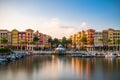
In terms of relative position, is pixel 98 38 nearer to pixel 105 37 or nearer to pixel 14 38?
pixel 105 37

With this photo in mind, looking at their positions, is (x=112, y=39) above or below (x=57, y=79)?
above

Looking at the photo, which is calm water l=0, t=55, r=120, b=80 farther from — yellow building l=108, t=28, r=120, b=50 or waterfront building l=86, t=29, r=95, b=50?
waterfront building l=86, t=29, r=95, b=50

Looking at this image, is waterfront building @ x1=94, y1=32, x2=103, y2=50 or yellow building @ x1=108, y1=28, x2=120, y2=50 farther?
waterfront building @ x1=94, y1=32, x2=103, y2=50

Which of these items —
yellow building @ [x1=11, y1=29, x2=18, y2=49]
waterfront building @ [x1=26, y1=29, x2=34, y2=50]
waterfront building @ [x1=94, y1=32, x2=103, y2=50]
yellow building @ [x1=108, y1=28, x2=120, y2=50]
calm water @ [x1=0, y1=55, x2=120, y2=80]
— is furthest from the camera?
waterfront building @ [x1=26, y1=29, x2=34, y2=50]

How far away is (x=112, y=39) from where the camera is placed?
3135 inches

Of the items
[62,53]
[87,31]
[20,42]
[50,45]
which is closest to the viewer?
[62,53]

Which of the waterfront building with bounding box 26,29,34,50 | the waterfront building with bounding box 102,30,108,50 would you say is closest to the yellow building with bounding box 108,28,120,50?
the waterfront building with bounding box 102,30,108,50

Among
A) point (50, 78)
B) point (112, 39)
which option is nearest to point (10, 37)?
point (112, 39)

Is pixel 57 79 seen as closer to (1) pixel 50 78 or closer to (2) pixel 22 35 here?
(1) pixel 50 78

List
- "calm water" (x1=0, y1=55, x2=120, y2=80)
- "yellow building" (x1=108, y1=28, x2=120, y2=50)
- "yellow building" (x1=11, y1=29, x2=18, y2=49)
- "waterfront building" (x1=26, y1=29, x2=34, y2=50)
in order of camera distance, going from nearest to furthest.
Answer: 1. "calm water" (x1=0, y1=55, x2=120, y2=80)
2. "yellow building" (x1=108, y1=28, x2=120, y2=50)
3. "yellow building" (x1=11, y1=29, x2=18, y2=49)
4. "waterfront building" (x1=26, y1=29, x2=34, y2=50)

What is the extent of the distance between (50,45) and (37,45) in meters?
14.5

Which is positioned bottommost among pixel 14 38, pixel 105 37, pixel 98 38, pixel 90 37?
pixel 98 38

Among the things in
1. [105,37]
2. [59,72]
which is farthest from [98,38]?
[59,72]

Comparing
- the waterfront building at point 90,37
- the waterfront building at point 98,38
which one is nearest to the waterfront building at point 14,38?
the waterfront building at point 90,37
